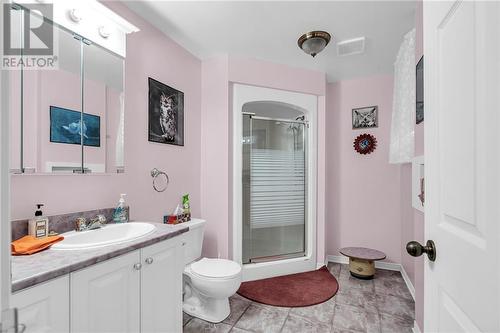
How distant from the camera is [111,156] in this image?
5.81 feet

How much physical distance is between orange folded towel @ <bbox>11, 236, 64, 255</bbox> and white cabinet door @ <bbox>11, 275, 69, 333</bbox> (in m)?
0.27

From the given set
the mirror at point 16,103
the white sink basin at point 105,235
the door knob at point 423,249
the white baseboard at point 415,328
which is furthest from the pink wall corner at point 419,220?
the mirror at point 16,103

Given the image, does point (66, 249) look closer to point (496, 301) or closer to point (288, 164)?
point (496, 301)

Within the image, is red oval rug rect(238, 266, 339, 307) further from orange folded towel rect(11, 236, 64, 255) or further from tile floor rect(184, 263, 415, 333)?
orange folded towel rect(11, 236, 64, 255)

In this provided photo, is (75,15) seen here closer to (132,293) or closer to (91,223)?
(91,223)

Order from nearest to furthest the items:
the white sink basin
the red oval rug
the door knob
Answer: the door knob < the white sink basin < the red oval rug

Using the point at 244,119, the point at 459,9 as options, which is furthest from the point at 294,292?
the point at 459,9

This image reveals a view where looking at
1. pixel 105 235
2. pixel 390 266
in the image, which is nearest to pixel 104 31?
pixel 105 235

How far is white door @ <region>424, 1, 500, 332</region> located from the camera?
52 cm

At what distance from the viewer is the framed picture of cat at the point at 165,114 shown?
2.16m

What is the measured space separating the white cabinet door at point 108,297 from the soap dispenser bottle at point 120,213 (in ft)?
1.87

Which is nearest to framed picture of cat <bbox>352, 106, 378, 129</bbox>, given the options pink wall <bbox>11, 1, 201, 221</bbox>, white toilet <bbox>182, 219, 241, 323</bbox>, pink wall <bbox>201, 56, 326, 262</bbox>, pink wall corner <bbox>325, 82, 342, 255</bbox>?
pink wall corner <bbox>325, 82, 342, 255</bbox>

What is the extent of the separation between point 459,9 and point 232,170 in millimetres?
2305

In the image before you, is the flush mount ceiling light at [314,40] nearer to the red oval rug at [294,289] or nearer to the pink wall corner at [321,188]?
the pink wall corner at [321,188]
